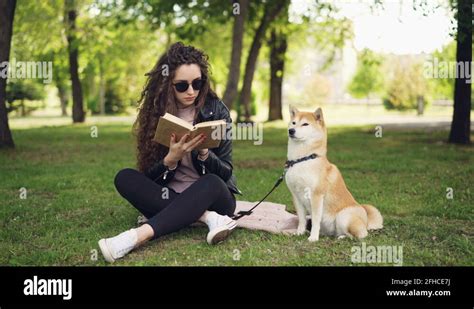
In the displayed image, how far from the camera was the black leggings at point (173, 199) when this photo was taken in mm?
4945

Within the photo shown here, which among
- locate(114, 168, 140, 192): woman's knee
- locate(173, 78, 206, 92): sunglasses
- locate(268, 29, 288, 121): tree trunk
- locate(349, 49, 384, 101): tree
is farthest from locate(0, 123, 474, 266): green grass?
locate(349, 49, 384, 101): tree

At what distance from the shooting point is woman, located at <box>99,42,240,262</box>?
16.3 feet

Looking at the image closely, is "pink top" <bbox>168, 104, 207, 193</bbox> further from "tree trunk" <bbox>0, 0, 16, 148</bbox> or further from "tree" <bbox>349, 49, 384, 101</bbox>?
"tree" <bbox>349, 49, 384, 101</bbox>

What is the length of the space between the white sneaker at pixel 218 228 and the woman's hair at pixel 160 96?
959 mm

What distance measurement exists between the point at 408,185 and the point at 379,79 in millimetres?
50643

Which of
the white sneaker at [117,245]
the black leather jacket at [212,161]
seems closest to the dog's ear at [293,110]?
the black leather jacket at [212,161]

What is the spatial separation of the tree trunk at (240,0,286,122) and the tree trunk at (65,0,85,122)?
286 inches

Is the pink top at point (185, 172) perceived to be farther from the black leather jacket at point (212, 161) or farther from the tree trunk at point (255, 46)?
the tree trunk at point (255, 46)

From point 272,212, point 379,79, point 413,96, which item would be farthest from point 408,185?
point 379,79

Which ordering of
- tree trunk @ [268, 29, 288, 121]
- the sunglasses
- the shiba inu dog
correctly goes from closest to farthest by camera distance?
1. the shiba inu dog
2. the sunglasses
3. tree trunk @ [268, 29, 288, 121]

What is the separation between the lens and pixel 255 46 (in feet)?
72.0

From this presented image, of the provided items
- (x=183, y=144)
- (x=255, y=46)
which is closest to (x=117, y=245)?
(x=183, y=144)
